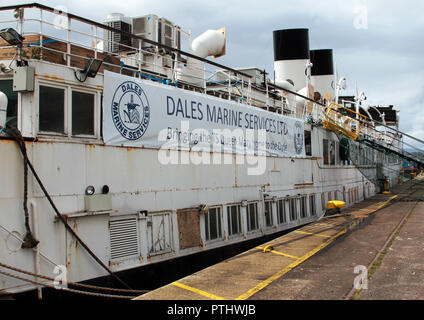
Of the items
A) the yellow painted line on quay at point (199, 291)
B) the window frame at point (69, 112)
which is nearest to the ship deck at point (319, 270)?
the yellow painted line on quay at point (199, 291)

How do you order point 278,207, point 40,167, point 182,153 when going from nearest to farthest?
point 40,167, point 182,153, point 278,207

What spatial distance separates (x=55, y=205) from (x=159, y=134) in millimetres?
3027

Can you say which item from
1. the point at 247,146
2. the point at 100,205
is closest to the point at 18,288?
the point at 100,205

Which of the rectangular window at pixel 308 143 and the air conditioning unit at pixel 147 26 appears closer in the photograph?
the air conditioning unit at pixel 147 26

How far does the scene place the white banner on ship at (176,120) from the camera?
8.44 m

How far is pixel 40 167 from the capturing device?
23.2 ft

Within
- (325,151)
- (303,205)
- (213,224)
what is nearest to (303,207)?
(303,205)

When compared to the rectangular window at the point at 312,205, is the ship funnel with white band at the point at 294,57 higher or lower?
higher

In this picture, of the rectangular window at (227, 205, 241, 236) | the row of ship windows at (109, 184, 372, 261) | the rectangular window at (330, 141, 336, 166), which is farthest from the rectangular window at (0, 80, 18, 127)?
the rectangular window at (330, 141, 336, 166)

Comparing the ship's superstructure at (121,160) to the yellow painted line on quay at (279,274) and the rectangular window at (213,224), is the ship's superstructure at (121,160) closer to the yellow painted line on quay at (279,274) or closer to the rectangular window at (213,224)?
the rectangular window at (213,224)

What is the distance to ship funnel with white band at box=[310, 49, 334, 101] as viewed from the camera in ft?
103

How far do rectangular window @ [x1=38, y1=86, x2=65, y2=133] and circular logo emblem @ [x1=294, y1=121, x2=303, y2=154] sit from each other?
10346mm
